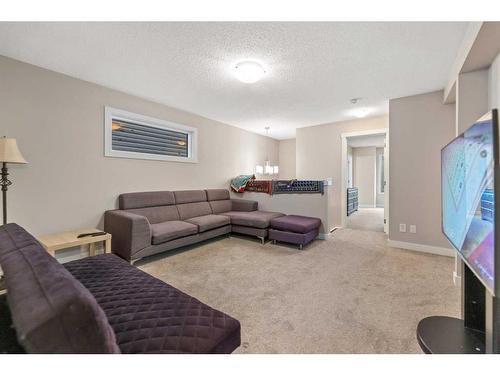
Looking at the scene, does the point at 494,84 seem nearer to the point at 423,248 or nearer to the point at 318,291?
the point at 423,248

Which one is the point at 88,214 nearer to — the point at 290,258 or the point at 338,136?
the point at 290,258

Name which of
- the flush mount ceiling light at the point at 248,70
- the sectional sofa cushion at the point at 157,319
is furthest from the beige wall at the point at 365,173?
the sectional sofa cushion at the point at 157,319

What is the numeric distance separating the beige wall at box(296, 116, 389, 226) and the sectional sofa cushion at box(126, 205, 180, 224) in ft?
10.6

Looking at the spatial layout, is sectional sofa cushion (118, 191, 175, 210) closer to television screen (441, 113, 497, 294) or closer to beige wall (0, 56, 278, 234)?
beige wall (0, 56, 278, 234)

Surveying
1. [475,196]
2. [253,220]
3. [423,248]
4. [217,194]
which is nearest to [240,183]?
[217,194]

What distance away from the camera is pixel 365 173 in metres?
8.81

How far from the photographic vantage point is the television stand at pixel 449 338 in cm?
113

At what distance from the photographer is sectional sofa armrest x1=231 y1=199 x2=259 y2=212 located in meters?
4.46

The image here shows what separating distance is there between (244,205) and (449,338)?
11.7 ft

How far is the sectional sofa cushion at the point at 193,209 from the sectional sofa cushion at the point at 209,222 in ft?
0.56
